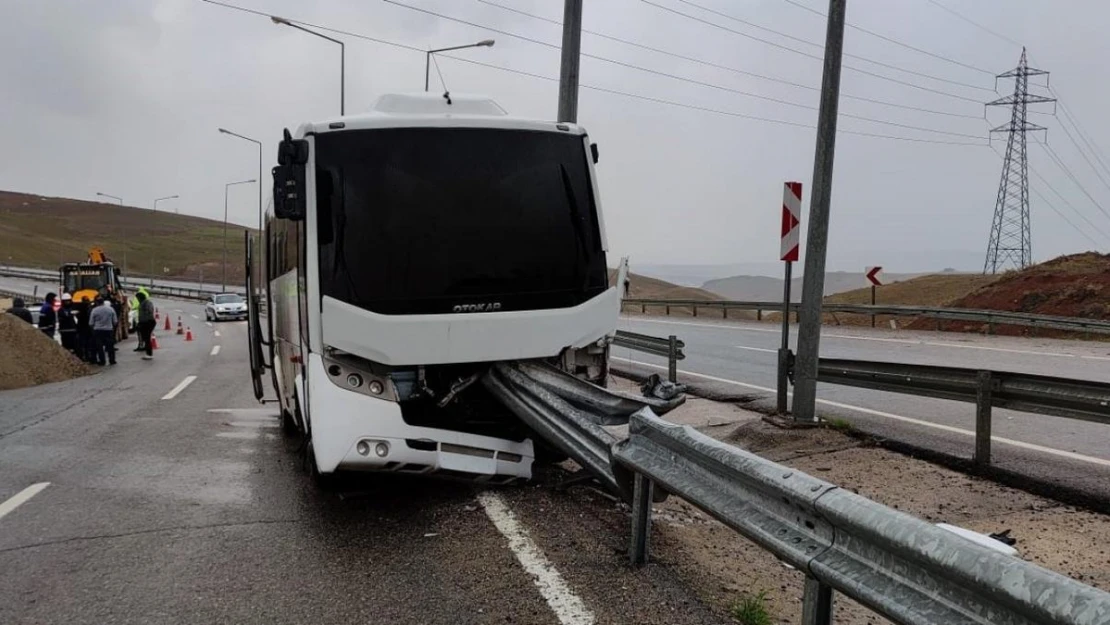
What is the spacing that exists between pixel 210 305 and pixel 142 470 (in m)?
41.4

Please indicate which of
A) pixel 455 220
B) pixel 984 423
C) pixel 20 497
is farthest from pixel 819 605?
pixel 20 497

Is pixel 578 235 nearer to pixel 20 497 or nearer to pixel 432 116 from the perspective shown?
pixel 432 116

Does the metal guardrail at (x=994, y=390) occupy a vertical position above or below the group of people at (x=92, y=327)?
above

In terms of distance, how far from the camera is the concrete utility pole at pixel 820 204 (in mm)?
8508

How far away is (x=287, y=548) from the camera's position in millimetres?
5164

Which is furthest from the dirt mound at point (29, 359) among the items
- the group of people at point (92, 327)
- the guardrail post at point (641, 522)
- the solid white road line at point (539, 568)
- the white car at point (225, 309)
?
the white car at point (225, 309)

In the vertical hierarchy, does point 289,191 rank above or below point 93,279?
above

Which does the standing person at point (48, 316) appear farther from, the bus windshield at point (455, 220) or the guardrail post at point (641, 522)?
the guardrail post at point (641, 522)

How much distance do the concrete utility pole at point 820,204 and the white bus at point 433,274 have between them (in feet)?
10.2

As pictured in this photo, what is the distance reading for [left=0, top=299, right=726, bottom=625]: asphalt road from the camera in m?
4.09

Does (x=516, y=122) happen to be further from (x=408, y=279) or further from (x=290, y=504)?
(x=290, y=504)

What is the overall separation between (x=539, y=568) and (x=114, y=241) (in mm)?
180324

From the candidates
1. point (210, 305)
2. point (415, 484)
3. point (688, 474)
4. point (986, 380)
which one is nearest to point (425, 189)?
point (415, 484)

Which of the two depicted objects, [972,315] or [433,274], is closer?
[433,274]
